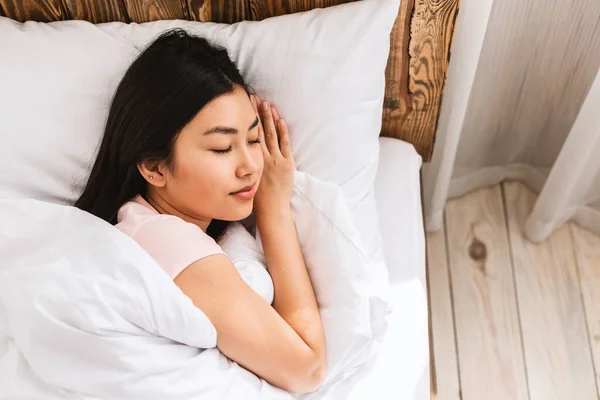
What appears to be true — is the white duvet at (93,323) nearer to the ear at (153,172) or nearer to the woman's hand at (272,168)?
the ear at (153,172)

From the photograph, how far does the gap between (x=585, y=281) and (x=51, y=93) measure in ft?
4.38

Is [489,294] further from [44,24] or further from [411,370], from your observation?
[44,24]

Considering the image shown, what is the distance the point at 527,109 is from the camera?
152cm

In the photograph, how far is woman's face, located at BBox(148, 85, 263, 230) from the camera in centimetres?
91

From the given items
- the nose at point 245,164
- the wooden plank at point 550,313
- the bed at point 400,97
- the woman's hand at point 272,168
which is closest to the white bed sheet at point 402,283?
the bed at point 400,97

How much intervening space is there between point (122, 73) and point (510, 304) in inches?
42.7

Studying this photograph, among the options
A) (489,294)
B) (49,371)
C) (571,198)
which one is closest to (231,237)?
(49,371)

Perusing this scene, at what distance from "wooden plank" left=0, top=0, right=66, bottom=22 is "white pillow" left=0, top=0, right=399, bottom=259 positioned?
0.16ft

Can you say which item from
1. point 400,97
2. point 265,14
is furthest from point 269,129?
point 400,97

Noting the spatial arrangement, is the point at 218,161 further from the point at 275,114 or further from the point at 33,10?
the point at 33,10

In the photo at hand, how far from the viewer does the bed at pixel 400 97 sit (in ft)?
Answer: 3.36

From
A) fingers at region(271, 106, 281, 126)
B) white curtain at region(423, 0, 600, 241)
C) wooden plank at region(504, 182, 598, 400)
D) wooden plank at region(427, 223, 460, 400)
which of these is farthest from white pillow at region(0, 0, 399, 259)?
wooden plank at region(504, 182, 598, 400)

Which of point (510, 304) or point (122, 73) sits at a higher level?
point (122, 73)

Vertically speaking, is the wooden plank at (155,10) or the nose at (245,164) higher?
the wooden plank at (155,10)
